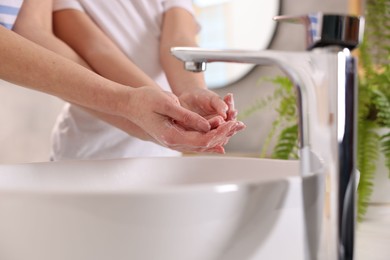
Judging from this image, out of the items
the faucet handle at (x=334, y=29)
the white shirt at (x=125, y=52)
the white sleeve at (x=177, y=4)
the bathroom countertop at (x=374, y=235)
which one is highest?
the faucet handle at (x=334, y=29)

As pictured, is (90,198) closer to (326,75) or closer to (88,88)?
(326,75)

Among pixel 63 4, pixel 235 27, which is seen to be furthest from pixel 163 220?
pixel 235 27

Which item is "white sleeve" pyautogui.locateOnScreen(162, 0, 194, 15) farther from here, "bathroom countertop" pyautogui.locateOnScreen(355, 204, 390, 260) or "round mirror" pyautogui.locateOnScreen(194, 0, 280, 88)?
"round mirror" pyautogui.locateOnScreen(194, 0, 280, 88)

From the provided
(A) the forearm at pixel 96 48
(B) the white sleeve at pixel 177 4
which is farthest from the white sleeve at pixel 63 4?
(B) the white sleeve at pixel 177 4

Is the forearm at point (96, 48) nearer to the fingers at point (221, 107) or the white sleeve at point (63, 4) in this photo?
the white sleeve at point (63, 4)

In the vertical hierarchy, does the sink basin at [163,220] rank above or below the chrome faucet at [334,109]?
below

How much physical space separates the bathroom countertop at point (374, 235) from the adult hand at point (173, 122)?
0.28 meters

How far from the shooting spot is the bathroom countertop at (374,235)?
0.81m

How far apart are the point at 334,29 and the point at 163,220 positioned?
18 cm

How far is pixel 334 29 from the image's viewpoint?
415 mm

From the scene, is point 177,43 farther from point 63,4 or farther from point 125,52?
point 63,4

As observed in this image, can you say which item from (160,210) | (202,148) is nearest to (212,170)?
(202,148)

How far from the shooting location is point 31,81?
2.40 ft

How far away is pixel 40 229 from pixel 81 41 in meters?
0.67
